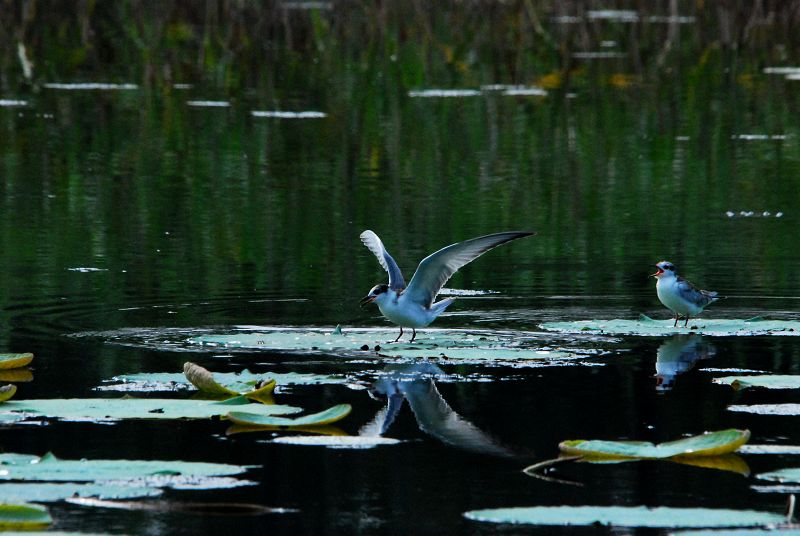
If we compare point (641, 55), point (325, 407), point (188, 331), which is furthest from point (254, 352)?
point (641, 55)

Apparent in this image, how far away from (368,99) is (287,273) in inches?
348

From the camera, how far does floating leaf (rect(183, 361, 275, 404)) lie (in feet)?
19.5

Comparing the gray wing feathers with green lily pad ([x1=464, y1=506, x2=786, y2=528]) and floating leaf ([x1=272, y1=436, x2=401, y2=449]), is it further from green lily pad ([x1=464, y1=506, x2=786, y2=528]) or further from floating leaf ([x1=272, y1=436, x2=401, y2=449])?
green lily pad ([x1=464, y1=506, x2=786, y2=528])

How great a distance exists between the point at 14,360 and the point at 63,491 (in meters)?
2.18

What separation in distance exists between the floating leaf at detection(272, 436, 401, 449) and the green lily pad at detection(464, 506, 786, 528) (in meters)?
0.96

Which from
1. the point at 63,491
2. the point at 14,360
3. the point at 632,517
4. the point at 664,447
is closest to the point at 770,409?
the point at 664,447

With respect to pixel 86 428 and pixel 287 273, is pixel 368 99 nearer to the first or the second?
pixel 287 273

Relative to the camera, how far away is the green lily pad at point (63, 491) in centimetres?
448

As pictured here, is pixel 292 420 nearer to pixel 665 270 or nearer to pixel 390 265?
pixel 390 265

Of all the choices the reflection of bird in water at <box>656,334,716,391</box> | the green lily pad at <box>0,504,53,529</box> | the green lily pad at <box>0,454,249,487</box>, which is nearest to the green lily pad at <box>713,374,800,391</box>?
the reflection of bird in water at <box>656,334,716,391</box>

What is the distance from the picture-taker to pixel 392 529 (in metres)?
4.43

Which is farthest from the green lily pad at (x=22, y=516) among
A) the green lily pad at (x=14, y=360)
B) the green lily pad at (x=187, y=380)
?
the green lily pad at (x=14, y=360)

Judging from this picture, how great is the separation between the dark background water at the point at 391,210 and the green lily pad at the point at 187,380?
0.42 feet

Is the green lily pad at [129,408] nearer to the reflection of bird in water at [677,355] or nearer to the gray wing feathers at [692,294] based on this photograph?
the reflection of bird in water at [677,355]
